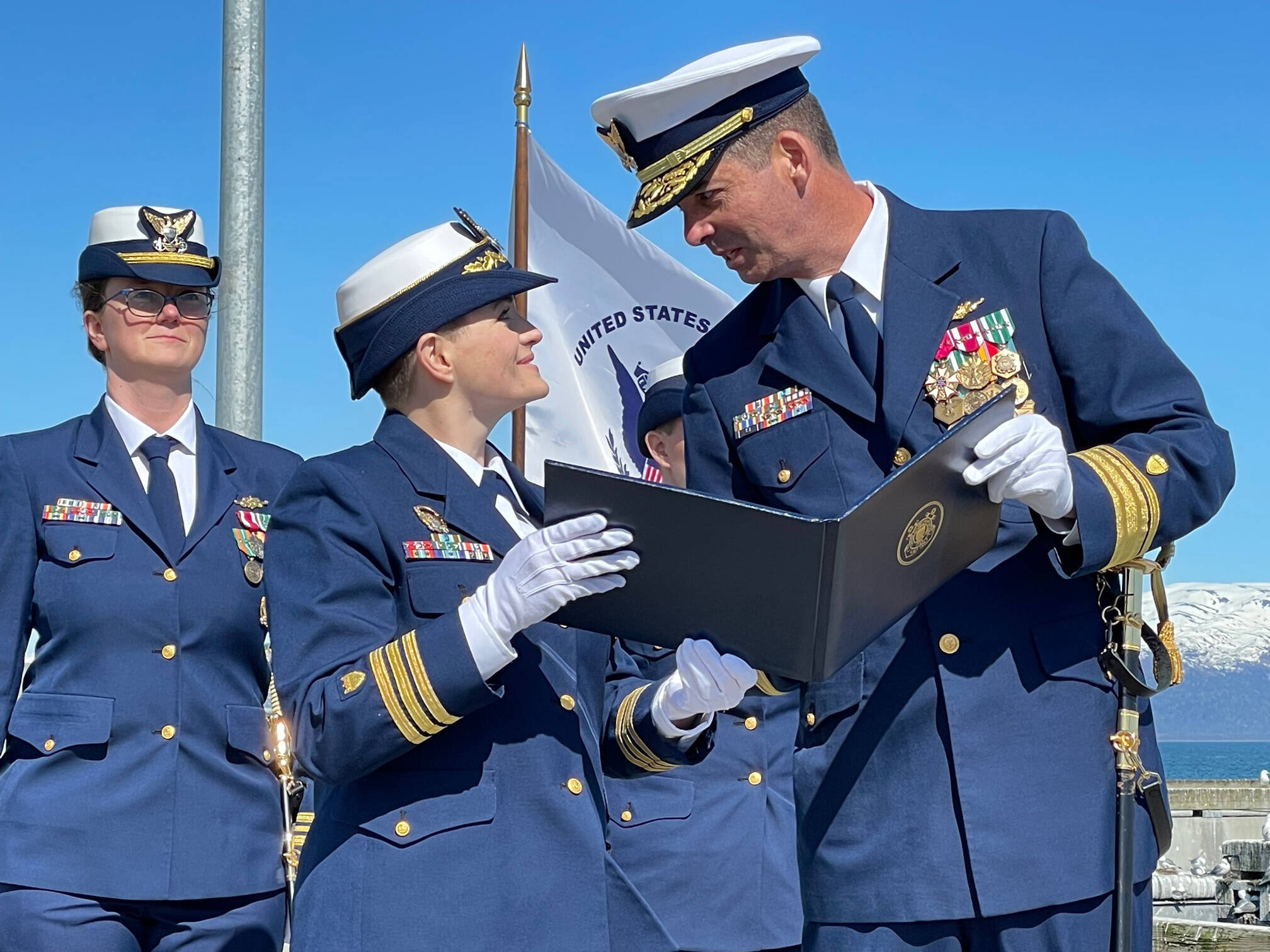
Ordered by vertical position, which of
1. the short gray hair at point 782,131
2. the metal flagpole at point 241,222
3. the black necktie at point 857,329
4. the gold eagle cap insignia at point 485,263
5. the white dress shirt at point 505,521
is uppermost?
the metal flagpole at point 241,222

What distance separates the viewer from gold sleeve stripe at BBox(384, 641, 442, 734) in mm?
3039

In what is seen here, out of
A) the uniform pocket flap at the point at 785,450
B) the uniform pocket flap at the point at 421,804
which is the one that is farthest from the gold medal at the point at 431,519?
the uniform pocket flap at the point at 785,450

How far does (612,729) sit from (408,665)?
0.71 metres

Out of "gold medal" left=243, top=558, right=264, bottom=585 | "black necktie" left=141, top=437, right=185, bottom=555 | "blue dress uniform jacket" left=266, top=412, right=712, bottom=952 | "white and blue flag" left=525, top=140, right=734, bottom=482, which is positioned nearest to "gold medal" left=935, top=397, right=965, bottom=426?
"blue dress uniform jacket" left=266, top=412, right=712, bottom=952

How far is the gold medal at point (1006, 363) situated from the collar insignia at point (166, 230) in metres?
2.50

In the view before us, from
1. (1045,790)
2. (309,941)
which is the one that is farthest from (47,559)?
(1045,790)

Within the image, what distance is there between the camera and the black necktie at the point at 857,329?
10.2 feet

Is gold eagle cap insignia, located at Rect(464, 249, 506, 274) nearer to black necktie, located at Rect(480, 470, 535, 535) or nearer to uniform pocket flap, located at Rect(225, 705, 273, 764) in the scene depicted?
black necktie, located at Rect(480, 470, 535, 535)

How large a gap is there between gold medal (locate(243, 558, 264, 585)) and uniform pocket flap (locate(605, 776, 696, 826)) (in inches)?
55.9

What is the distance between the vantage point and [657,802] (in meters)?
5.16

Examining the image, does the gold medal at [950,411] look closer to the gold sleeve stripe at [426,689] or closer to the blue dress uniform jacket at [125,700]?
the gold sleeve stripe at [426,689]

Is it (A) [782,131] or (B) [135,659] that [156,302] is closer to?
(B) [135,659]

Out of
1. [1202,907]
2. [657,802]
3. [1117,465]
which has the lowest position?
[1202,907]

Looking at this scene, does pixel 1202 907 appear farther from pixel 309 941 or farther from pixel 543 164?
pixel 309 941
